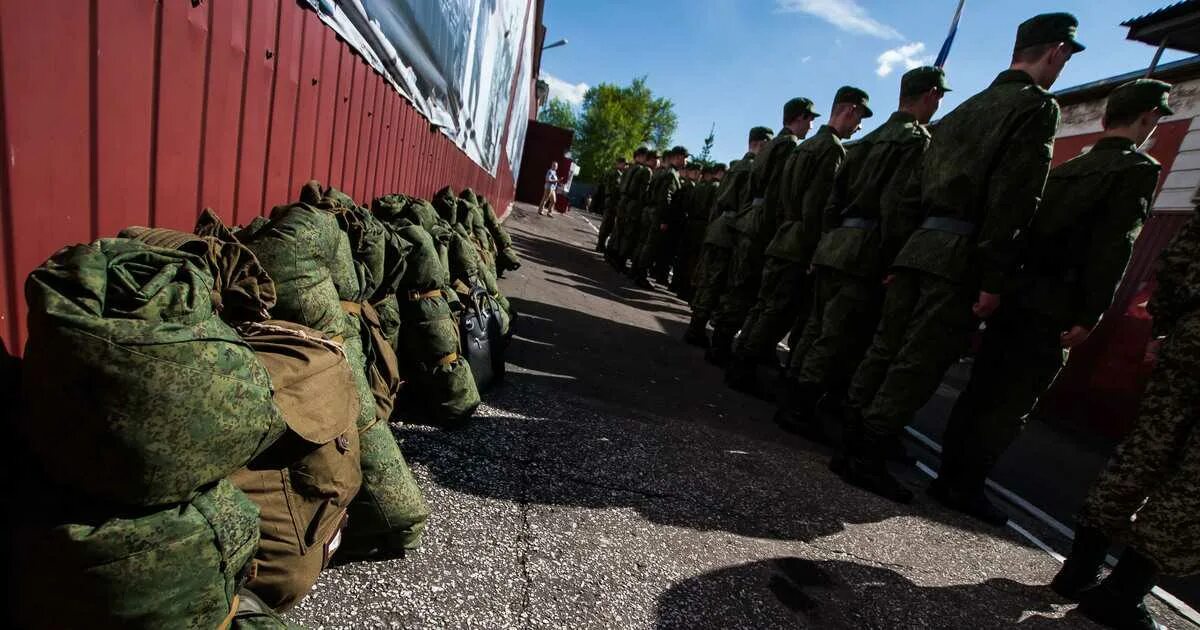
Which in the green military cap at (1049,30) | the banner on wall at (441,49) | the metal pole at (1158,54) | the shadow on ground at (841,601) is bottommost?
the shadow on ground at (841,601)

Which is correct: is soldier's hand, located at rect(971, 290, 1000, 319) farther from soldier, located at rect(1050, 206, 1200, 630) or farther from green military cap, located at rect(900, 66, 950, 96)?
green military cap, located at rect(900, 66, 950, 96)

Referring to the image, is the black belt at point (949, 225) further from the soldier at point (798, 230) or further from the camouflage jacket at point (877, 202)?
the soldier at point (798, 230)

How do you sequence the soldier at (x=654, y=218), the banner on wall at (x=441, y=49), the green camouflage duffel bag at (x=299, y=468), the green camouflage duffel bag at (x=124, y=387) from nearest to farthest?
1. the green camouflage duffel bag at (x=124, y=387)
2. the green camouflage duffel bag at (x=299, y=468)
3. the banner on wall at (x=441, y=49)
4. the soldier at (x=654, y=218)

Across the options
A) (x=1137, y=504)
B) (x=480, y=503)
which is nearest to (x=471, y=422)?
(x=480, y=503)

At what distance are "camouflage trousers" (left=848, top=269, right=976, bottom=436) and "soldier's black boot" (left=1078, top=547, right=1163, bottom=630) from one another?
0.95 meters

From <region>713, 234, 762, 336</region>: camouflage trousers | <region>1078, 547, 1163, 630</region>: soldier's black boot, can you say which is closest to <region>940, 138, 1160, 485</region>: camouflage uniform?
<region>1078, 547, 1163, 630</region>: soldier's black boot

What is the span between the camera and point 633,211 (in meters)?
9.97

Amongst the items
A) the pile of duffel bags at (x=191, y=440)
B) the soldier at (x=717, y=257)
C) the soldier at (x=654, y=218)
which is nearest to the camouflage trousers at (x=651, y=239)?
the soldier at (x=654, y=218)

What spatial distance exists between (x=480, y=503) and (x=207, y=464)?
117 cm

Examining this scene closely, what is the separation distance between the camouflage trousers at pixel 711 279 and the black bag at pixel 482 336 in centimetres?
281

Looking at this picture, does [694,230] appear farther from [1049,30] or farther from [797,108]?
[1049,30]

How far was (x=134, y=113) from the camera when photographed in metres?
1.30

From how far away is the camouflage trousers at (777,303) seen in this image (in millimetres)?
4105

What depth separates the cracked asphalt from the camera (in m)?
1.66
